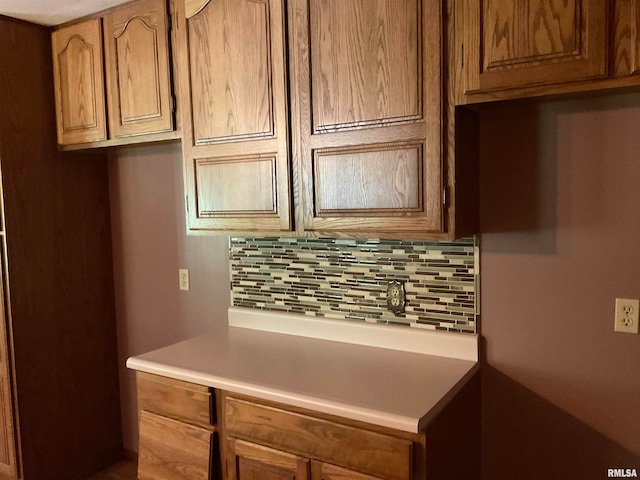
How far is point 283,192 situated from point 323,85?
393 millimetres

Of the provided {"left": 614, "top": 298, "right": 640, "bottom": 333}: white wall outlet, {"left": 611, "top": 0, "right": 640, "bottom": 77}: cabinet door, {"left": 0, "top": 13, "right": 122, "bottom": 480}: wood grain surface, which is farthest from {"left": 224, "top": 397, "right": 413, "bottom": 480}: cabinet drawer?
{"left": 0, "top": 13, "right": 122, "bottom": 480}: wood grain surface

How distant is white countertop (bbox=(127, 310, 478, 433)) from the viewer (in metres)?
1.46

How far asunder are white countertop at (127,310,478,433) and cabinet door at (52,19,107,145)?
44.5 inches

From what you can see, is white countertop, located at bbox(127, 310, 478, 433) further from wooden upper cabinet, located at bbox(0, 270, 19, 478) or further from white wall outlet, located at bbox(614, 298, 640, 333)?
wooden upper cabinet, located at bbox(0, 270, 19, 478)

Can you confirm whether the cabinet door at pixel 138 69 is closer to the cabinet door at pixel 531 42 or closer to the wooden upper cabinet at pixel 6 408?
the wooden upper cabinet at pixel 6 408

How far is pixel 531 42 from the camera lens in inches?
54.6

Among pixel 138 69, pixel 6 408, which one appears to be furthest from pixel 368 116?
pixel 6 408

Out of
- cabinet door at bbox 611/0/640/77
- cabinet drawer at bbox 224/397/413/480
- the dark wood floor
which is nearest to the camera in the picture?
cabinet door at bbox 611/0/640/77

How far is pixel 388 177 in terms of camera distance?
1.63 metres

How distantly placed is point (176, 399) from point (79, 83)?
1541 mm

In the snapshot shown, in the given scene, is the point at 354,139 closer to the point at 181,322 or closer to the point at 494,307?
the point at 494,307

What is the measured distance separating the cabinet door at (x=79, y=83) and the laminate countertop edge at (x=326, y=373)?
3.72 ft

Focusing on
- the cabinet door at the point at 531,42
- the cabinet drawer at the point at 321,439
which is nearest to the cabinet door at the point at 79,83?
the cabinet drawer at the point at 321,439

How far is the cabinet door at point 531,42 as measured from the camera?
4.31 ft
